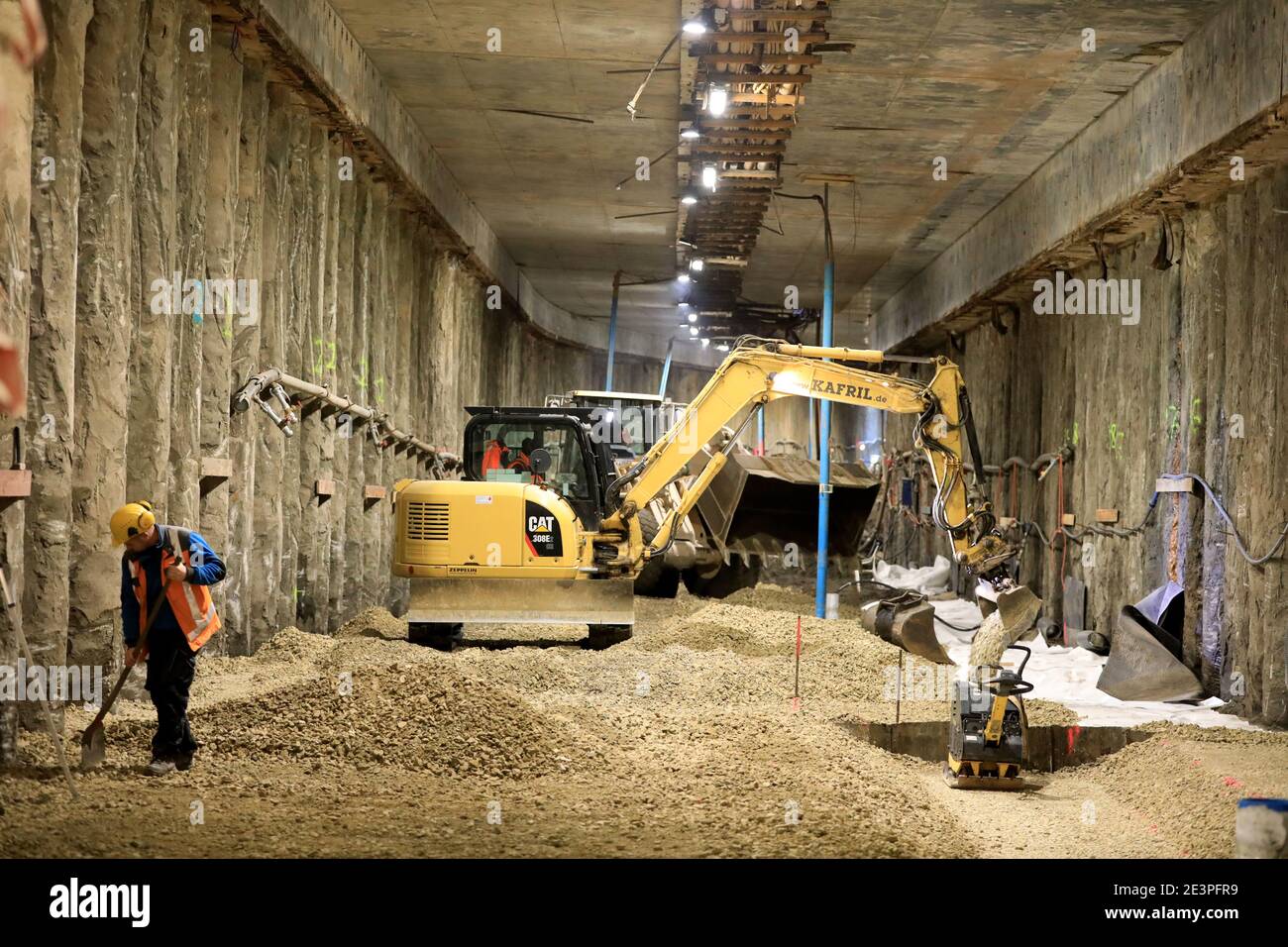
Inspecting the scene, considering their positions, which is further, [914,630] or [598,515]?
[598,515]

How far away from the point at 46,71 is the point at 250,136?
418 cm

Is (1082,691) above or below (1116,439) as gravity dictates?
below

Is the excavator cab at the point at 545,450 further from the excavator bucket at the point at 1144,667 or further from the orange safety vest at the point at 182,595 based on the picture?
the orange safety vest at the point at 182,595

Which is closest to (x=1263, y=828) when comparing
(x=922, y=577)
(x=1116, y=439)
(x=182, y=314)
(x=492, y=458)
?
(x=182, y=314)

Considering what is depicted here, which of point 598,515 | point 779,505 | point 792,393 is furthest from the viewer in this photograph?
point 779,505

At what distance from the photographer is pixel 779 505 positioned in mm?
20562

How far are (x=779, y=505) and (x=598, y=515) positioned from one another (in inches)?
231

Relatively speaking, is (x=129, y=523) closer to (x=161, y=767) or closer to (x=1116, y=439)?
(x=161, y=767)

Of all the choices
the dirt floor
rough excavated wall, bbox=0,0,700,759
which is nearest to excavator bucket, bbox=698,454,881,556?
rough excavated wall, bbox=0,0,700,759

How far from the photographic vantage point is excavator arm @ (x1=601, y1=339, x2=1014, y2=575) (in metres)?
14.2

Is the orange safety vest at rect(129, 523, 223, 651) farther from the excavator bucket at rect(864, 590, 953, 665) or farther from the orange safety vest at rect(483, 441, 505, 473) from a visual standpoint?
the excavator bucket at rect(864, 590, 953, 665)

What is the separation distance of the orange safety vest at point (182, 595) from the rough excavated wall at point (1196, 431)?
26.5 feet

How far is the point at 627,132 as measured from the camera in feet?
57.2
